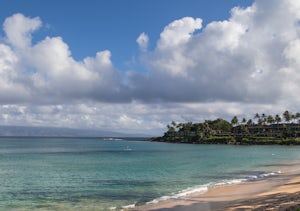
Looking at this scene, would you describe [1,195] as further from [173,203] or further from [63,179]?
[173,203]

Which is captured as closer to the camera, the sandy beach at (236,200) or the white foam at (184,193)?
the sandy beach at (236,200)

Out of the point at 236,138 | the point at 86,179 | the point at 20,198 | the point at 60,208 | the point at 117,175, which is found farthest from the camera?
the point at 236,138

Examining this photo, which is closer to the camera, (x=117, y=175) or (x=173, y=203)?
(x=173, y=203)

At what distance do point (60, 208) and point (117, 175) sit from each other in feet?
64.4

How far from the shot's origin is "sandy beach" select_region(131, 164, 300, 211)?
74.0 ft

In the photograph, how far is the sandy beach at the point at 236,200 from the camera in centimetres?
2257

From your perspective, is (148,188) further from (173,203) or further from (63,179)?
(63,179)

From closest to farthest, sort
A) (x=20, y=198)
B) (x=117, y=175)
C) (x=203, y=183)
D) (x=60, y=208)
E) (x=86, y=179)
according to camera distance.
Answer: (x=60, y=208) → (x=20, y=198) → (x=203, y=183) → (x=86, y=179) → (x=117, y=175)

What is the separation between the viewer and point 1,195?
30422mm

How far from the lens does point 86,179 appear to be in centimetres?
4072

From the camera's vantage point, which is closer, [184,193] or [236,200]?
[236,200]

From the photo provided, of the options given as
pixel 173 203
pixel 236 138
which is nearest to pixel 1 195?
pixel 173 203

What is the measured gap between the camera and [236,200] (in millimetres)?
26203

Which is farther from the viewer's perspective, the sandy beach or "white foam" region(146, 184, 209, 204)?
"white foam" region(146, 184, 209, 204)
